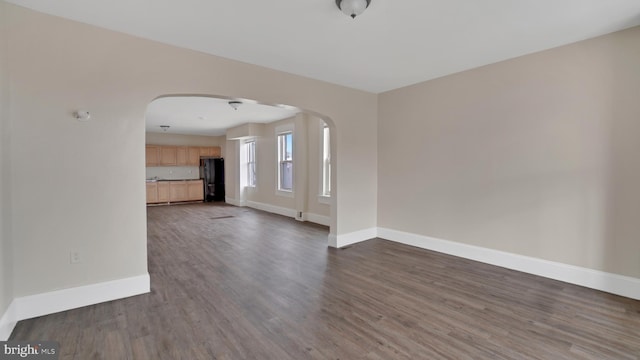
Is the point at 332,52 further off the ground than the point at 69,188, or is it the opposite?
the point at 332,52

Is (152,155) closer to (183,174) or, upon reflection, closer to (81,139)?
(183,174)

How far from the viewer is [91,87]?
256 centimetres

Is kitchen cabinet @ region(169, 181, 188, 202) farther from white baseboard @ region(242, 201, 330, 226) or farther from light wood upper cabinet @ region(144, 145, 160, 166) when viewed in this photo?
white baseboard @ region(242, 201, 330, 226)

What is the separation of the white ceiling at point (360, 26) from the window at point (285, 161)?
4.02 metres

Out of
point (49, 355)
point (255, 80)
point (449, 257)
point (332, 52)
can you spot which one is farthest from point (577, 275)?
point (49, 355)

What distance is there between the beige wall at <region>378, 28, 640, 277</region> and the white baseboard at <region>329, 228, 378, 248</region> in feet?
2.39

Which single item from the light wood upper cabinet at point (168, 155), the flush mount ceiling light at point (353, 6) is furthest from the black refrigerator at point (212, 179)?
the flush mount ceiling light at point (353, 6)

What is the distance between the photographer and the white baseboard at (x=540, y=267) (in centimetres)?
275

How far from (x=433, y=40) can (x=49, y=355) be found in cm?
405

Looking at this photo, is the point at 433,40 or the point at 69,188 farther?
the point at 433,40

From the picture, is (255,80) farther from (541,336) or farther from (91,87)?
(541,336)

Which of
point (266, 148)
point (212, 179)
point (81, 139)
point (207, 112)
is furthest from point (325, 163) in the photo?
point (212, 179)

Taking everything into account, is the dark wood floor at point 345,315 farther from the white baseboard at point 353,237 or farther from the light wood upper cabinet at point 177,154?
the light wood upper cabinet at point 177,154

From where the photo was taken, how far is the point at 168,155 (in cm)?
993
